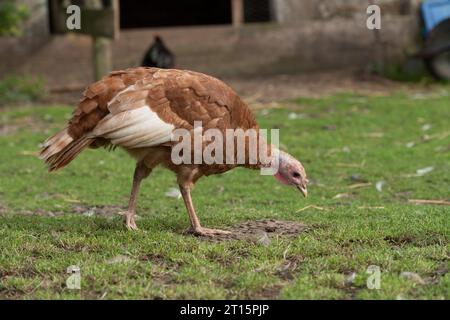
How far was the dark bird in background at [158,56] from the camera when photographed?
1330cm

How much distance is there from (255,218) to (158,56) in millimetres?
7272

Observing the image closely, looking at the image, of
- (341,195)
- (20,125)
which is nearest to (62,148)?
(341,195)

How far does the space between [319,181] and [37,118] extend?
5209mm

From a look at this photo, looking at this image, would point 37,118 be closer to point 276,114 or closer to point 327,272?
point 276,114

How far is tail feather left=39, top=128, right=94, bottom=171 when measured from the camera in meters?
5.81

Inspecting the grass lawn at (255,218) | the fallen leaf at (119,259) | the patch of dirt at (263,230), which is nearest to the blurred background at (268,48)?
the grass lawn at (255,218)

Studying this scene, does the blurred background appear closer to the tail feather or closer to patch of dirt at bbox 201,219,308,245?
patch of dirt at bbox 201,219,308,245

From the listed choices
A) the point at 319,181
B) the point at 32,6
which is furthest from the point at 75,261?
the point at 32,6

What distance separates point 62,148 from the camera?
5816 millimetres

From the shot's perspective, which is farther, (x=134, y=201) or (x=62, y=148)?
(x=134, y=201)

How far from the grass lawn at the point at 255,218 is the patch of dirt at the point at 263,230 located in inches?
3.3

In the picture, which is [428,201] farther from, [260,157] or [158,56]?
[158,56]

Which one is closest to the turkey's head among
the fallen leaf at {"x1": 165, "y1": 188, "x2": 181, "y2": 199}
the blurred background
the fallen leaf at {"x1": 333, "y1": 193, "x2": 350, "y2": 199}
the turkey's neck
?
the turkey's neck

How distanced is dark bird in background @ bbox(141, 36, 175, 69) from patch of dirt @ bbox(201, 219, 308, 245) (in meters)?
7.32
